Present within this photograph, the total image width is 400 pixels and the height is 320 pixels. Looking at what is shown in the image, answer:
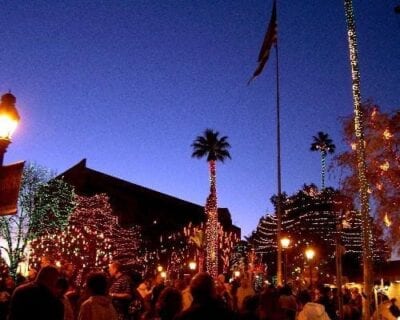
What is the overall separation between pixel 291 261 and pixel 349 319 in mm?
42616

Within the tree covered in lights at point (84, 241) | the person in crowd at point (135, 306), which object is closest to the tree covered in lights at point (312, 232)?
the tree covered in lights at point (84, 241)

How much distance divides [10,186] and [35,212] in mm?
34434

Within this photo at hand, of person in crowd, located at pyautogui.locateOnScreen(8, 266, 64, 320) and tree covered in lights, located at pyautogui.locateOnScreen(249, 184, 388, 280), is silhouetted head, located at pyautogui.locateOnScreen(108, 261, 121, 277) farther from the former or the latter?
tree covered in lights, located at pyautogui.locateOnScreen(249, 184, 388, 280)

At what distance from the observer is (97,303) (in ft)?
22.4

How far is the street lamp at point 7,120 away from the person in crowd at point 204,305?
11.5ft

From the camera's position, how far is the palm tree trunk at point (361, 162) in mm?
16087

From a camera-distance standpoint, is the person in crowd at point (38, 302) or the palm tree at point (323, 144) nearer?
the person in crowd at point (38, 302)

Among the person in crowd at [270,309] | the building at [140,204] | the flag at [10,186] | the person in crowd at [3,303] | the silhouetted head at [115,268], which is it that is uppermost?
the building at [140,204]

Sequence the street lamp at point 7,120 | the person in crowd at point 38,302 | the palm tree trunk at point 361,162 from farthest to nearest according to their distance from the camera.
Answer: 1. the palm tree trunk at point 361,162
2. the street lamp at point 7,120
3. the person in crowd at point 38,302

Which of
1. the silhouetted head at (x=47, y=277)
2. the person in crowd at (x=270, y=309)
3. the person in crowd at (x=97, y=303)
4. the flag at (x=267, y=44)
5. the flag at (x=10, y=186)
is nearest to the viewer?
the silhouetted head at (x=47, y=277)

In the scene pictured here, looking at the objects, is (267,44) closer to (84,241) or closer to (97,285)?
(97,285)

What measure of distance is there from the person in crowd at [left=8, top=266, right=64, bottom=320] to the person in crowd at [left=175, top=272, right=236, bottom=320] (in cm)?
154

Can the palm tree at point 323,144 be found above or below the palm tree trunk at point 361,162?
above

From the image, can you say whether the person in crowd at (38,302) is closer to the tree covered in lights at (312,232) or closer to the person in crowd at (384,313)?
the person in crowd at (384,313)
